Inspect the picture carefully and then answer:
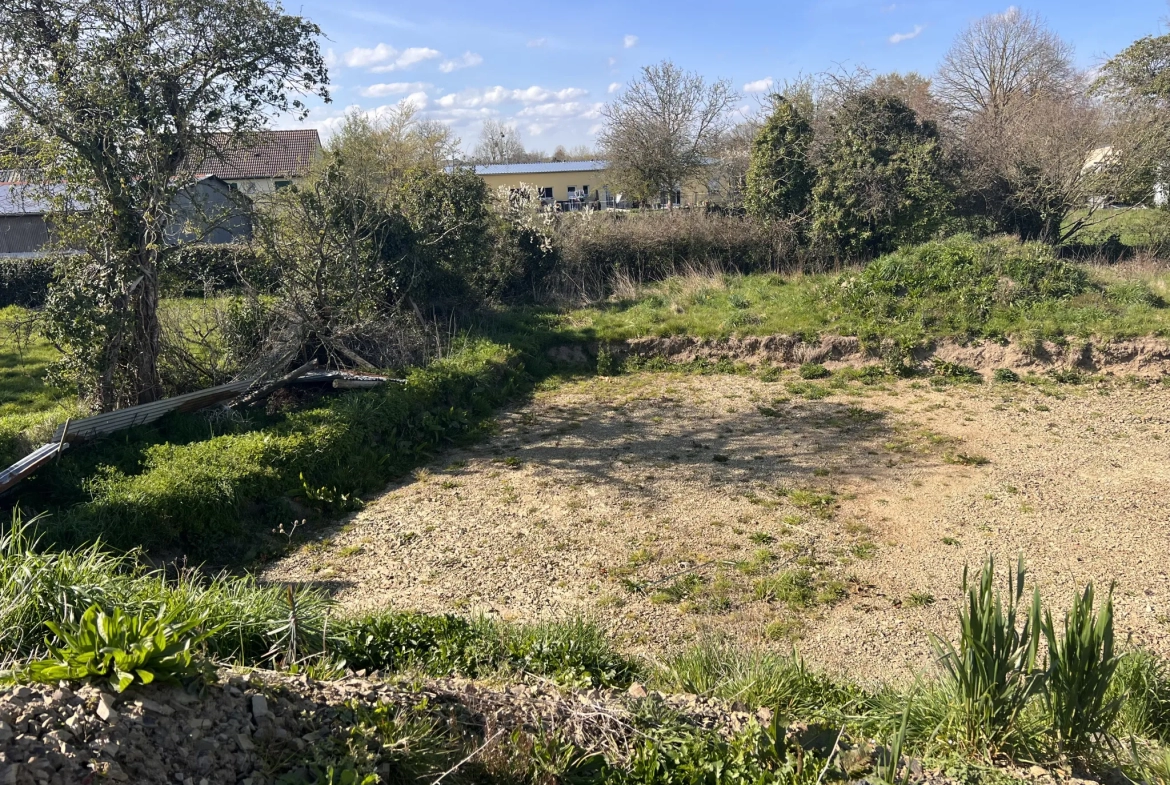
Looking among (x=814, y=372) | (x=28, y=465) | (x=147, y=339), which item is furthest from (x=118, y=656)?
(x=814, y=372)

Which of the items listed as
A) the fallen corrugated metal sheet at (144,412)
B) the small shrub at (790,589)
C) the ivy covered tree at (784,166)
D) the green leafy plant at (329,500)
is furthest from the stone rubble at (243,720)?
the ivy covered tree at (784,166)

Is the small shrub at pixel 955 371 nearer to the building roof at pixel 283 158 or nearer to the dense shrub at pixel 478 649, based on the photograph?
the dense shrub at pixel 478 649

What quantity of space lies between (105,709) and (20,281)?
16921mm

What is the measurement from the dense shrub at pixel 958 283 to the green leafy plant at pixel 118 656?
11367 millimetres

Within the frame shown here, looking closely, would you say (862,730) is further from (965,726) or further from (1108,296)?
(1108,296)

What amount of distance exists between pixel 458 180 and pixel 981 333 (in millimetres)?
8880

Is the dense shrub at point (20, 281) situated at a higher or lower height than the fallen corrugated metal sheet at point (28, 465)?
higher

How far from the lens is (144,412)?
7652 mm

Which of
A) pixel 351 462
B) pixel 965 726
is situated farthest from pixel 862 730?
pixel 351 462

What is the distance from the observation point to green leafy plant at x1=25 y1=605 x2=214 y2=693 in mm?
2496

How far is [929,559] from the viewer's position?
5641mm

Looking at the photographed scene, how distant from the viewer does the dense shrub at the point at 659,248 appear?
1586 cm

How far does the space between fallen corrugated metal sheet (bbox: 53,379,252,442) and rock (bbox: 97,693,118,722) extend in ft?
17.4

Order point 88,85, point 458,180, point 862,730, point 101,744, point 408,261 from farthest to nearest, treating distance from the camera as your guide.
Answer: point 458,180 < point 408,261 < point 88,85 < point 862,730 < point 101,744
